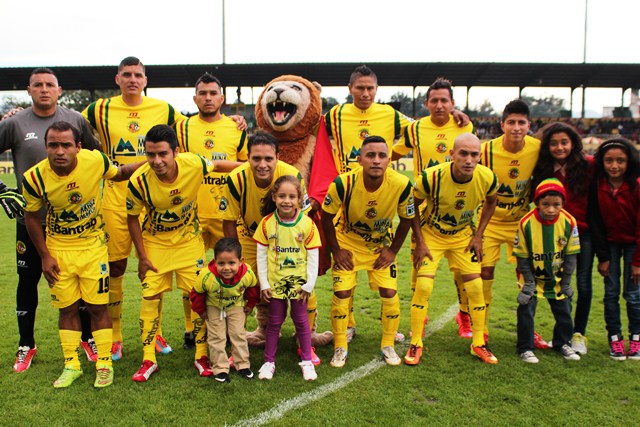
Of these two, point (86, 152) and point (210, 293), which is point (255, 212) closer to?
point (210, 293)

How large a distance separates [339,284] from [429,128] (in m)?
1.72

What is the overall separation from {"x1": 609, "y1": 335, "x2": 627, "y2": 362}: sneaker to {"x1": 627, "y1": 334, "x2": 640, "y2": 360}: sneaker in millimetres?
46

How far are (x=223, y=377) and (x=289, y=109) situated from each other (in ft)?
7.89

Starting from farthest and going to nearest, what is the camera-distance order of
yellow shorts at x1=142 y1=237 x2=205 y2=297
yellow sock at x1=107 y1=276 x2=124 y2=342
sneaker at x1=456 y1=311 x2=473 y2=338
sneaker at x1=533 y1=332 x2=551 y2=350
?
sneaker at x1=456 y1=311 x2=473 y2=338, sneaker at x1=533 y1=332 x2=551 y2=350, yellow sock at x1=107 y1=276 x2=124 y2=342, yellow shorts at x1=142 y1=237 x2=205 y2=297

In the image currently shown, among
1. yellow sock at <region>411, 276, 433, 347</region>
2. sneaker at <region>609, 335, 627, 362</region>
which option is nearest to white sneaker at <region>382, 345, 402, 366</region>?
yellow sock at <region>411, 276, 433, 347</region>

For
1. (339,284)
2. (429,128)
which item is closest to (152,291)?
(339,284)

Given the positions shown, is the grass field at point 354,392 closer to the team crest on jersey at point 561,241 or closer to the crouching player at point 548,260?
the crouching player at point 548,260

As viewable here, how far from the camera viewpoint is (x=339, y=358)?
4.04 meters

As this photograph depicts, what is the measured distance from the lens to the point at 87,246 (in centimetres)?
374

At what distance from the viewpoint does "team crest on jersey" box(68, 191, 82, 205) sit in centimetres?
361

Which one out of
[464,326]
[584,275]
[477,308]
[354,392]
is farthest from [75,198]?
[584,275]

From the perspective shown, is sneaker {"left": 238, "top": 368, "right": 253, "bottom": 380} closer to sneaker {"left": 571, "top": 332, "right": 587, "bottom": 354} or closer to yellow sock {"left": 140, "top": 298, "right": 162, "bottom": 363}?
yellow sock {"left": 140, "top": 298, "right": 162, "bottom": 363}

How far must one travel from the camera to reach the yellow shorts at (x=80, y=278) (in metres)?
3.66

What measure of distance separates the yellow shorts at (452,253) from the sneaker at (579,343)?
1057mm
